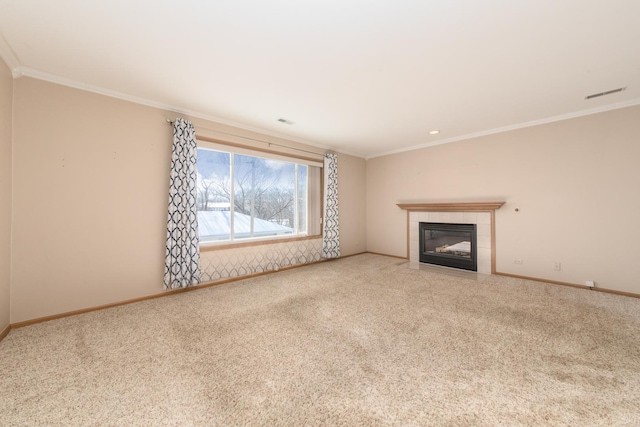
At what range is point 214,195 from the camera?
390cm

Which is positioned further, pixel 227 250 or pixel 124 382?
pixel 227 250

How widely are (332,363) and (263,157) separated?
342cm

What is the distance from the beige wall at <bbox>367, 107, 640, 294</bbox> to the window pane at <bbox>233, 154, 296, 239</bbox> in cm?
293

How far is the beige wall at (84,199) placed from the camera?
8.24 ft

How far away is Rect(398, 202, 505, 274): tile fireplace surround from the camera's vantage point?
14.4ft

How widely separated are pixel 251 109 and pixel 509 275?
4809 millimetres

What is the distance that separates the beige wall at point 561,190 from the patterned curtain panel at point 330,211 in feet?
6.49

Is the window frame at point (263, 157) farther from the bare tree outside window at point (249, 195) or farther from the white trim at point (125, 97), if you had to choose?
the white trim at point (125, 97)

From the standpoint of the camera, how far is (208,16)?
180 cm

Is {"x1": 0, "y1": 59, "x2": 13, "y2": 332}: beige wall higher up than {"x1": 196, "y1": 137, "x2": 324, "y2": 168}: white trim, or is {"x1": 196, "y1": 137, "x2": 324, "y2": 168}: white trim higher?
{"x1": 196, "y1": 137, "x2": 324, "y2": 168}: white trim

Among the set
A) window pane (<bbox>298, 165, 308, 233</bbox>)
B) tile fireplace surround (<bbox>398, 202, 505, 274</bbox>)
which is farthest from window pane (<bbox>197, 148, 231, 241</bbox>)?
tile fireplace surround (<bbox>398, 202, 505, 274</bbox>)

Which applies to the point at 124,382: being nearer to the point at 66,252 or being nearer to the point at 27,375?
the point at 27,375

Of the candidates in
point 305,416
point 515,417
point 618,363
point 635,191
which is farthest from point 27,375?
point 635,191

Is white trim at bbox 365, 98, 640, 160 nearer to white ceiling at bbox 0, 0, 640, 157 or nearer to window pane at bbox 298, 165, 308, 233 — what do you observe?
white ceiling at bbox 0, 0, 640, 157
